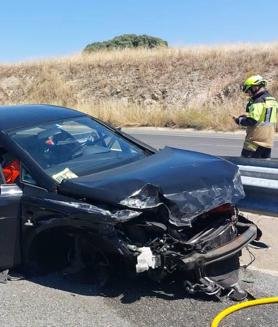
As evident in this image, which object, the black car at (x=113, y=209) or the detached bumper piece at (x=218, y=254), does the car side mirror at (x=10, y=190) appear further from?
the detached bumper piece at (x=218, y=254)

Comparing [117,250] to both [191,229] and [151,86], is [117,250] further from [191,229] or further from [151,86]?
[151,86]

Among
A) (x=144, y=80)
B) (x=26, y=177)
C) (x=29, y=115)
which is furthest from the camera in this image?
(x=144, y=80)

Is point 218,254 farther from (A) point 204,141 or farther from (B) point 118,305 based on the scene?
(A) point 204,141

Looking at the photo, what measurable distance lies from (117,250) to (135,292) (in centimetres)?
61

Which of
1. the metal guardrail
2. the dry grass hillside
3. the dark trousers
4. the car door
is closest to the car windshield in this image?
the car door

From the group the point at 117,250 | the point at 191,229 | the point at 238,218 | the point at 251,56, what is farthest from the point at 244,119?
the point at 251,56

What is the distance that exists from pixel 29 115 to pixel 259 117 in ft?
10.1

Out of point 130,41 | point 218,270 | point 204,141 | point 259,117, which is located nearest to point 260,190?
point 218,270

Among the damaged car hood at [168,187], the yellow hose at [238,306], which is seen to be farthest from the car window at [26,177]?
the yellow hose at [238,306]

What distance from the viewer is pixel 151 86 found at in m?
35.2

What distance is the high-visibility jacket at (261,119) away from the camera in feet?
23.3

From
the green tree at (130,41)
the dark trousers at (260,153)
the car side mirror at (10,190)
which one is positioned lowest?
the dark trousers at (260,153)

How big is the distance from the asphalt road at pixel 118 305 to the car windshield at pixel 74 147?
0.93 meters

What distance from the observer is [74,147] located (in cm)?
518
